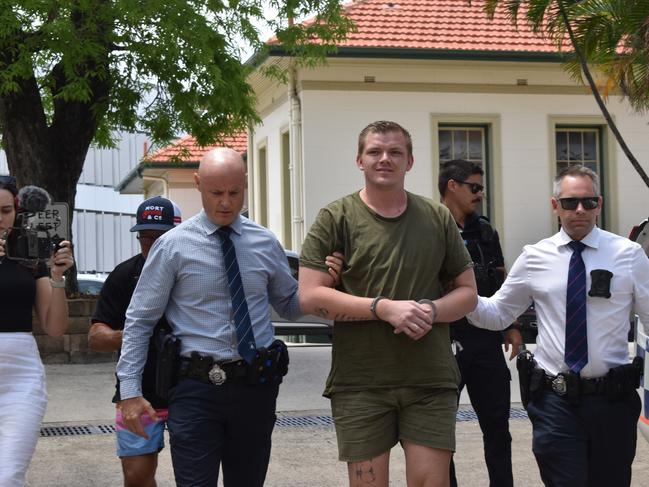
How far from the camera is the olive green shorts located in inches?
185

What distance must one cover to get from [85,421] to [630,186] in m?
15.1

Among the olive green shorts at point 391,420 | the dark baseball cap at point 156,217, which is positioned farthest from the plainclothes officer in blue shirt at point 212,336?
the dark baseball cap at point 156,217

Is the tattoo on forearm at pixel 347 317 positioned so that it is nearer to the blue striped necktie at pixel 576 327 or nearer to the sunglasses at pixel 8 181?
the blue striped necktie at pixel 576 327

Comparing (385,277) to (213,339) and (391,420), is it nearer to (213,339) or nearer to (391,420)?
(391,420)

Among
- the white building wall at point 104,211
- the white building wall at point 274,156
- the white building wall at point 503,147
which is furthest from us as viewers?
the white building wall at point 104,211

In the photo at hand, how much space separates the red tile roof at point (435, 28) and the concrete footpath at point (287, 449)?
1103 centimetres

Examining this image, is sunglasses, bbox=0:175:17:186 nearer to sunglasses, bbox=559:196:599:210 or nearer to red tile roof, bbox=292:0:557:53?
sunglasses, bbox=559:196:599:210

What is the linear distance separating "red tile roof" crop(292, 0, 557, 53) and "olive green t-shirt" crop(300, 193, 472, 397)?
1697 cm

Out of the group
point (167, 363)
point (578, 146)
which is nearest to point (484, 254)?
point (167, 363)

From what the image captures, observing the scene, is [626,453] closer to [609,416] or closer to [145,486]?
[609,416]

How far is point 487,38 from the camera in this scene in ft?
74.3

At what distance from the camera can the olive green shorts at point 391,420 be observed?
4695 mm

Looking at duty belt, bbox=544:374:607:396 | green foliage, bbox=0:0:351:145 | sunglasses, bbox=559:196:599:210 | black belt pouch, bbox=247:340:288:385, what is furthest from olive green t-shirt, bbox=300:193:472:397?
green foliage, bbox=0:0:351:145

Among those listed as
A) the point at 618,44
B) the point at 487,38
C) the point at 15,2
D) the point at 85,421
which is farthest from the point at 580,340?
the point at 487,38
